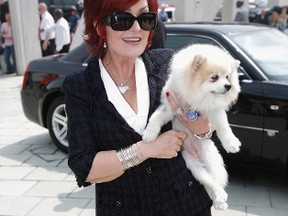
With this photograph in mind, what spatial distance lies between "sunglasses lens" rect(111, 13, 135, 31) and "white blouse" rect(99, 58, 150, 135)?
0.76 feet

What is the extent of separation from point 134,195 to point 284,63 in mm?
3394

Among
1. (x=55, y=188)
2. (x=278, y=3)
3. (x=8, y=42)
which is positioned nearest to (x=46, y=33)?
(x=8, y=42)

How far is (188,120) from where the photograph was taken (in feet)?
6.63

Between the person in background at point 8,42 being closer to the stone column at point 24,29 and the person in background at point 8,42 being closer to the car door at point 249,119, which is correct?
the stone column at point 24,29

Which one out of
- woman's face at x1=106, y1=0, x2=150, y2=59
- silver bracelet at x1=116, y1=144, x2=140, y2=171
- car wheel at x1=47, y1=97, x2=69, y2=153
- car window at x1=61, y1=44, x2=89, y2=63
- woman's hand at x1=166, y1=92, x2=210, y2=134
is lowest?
car wheel at x1=47, y1=97, x2=69, y2=153

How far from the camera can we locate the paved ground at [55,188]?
14.0 ft

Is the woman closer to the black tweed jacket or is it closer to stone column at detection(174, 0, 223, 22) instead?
the black tweed jacket

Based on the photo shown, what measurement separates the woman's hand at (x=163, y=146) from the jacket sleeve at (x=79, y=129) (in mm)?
221

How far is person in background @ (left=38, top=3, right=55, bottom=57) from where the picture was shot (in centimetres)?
1275

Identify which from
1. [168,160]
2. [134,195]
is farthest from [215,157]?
[134,195]

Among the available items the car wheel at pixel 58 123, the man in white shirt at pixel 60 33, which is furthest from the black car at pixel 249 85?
the man in white shirt at pixel 60 33

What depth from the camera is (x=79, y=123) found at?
1845 mm

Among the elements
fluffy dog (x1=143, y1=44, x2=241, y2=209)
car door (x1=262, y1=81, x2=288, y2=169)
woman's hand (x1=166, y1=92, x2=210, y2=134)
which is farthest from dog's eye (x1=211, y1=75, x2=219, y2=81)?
car door (x1=262, y1=81, x2=288, y2=169)

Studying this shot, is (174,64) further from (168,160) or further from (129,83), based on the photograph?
(168,160)
